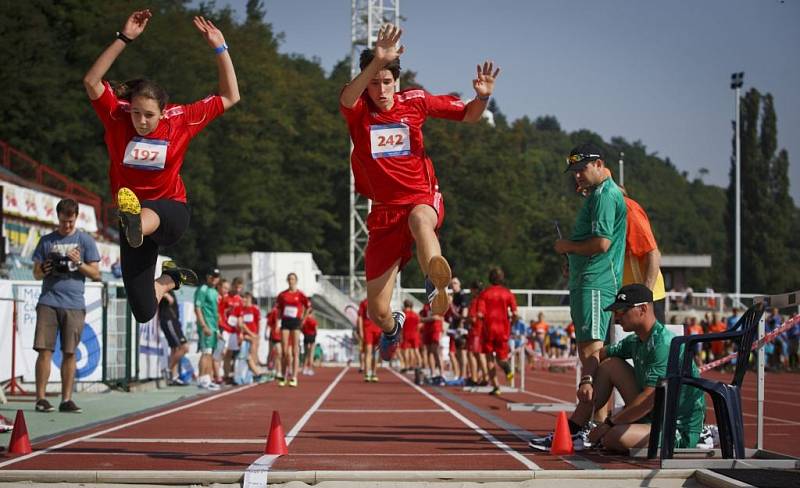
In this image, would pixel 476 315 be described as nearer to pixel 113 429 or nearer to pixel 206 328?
pixel 206 328

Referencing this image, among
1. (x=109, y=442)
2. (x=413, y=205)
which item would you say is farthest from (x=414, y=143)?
(x=109, y=442)

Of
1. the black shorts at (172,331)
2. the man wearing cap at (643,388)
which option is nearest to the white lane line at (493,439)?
the man wearing cap at (643,388)

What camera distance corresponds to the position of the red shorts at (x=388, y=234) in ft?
27.0

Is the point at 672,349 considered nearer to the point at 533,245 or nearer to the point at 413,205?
the point at 413,205

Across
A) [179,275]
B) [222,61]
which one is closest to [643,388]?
[179,275]

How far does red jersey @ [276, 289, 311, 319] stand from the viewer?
19750 millimetres

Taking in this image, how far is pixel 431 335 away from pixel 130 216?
611 inches

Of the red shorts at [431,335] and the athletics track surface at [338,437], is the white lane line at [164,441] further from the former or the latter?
the red shorts at [431,335]

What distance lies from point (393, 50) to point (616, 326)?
10.4 feet

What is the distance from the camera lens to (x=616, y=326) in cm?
927

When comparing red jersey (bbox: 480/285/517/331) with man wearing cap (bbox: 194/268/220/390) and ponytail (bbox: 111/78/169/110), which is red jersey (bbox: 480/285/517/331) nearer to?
man wearing cap (bbox: 194/268/220/390)

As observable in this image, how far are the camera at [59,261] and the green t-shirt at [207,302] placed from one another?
7.90 meters

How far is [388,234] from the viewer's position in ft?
27.3

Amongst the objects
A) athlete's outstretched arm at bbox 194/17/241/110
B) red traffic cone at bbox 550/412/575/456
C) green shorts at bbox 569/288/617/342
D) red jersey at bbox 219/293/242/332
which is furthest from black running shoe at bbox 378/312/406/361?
red jersey at bbox 219/293/242/332
